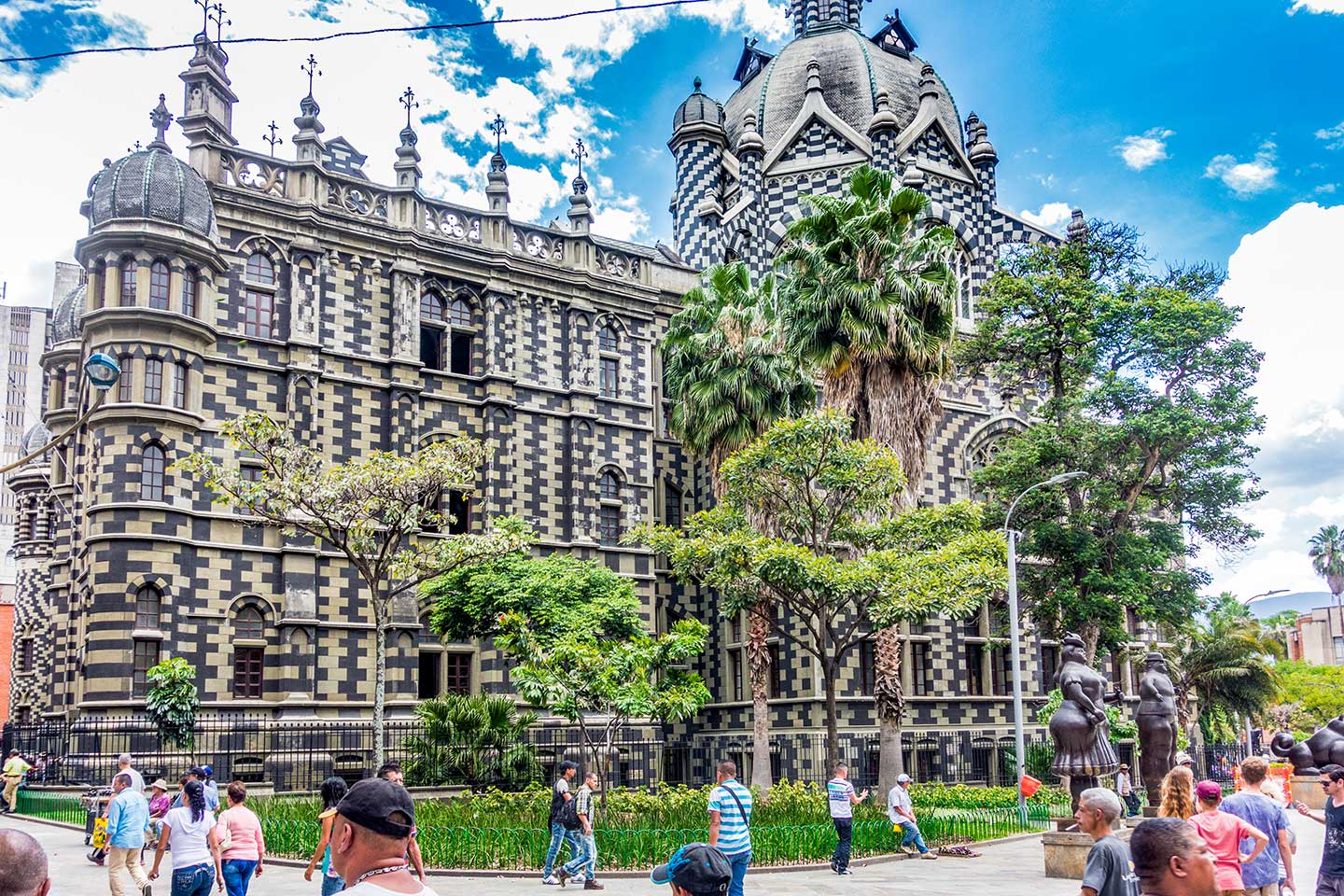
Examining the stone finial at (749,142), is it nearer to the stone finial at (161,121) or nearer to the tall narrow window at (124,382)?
the stone finial at (161,121)

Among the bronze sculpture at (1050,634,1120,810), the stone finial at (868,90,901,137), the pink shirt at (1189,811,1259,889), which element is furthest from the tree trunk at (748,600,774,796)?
the stone finial at (868,90,901,137)

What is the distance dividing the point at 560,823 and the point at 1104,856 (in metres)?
11.3

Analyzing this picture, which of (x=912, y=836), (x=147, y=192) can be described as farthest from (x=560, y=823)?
(x=147, y=192)

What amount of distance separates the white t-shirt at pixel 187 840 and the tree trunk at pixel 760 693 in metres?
17.8

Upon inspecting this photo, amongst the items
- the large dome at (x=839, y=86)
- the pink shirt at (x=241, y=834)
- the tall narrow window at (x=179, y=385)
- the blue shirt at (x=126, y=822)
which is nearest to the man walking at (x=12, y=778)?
the tall narrow window at (x=179, y=385)

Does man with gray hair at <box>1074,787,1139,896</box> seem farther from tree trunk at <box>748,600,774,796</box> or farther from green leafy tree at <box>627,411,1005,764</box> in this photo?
tree trunk at <box>748,600,774,796</box>

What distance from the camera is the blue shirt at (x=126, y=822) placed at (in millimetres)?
13836

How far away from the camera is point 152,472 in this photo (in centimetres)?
3189

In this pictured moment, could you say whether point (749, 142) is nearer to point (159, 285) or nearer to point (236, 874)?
point (159, 285)

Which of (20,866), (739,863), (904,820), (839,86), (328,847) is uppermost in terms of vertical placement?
(839,86)

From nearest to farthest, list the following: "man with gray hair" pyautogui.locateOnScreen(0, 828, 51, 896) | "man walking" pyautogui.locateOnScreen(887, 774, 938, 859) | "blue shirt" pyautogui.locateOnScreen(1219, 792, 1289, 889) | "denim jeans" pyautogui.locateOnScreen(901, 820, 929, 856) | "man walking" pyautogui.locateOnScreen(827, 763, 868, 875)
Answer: "man with gray hair" pyautogui.locateOnScreen(0, 828, 51, 896)
"blue shirt" pyautogui.locateOnScreen(1219, 792, 1289, 889)
"man walking" pyautogui.locateOnScreen(827, 763, 868, 875)
"man walking" pyautogui.locateOnScreen(887, 774, 938, 859)
"denim jeans" pyautogui.locateOnScreen(901, 820, 929, 856)

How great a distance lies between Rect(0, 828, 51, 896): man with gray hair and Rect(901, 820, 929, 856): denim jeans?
62.9 feet

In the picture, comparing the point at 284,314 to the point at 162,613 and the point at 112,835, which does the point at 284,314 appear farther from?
the point at 112,835

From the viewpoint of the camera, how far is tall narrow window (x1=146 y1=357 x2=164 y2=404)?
3192 centimetres
